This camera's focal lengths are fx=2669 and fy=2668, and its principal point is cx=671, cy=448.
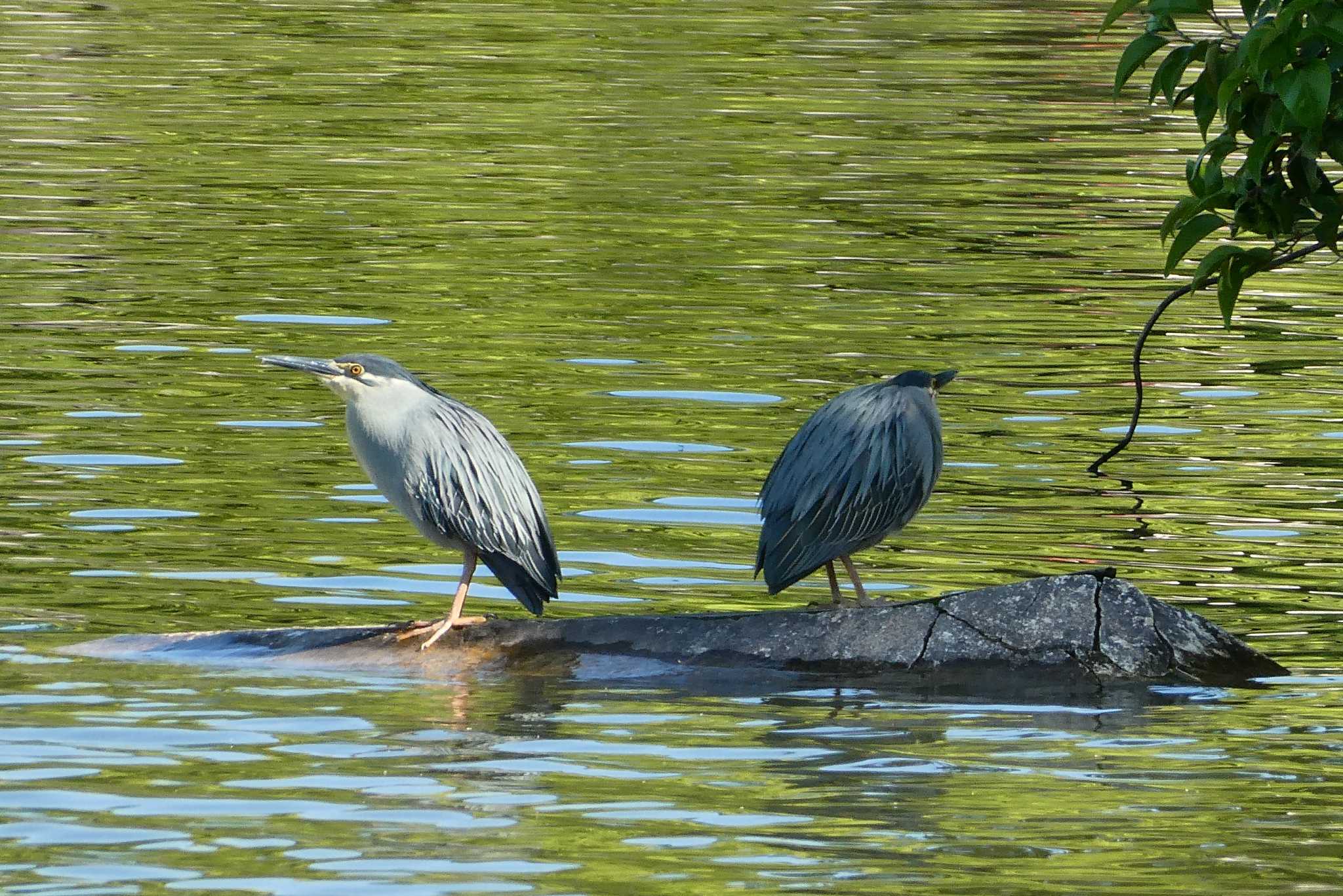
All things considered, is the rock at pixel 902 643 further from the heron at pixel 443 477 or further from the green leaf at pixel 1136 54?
Result: the green leaf at pixel 1136 54

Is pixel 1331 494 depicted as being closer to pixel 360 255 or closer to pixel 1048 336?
pixel 1048 336

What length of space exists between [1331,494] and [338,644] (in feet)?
16.9

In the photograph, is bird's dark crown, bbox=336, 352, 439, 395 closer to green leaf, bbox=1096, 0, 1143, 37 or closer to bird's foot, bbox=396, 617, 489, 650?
bird's foot, bbox=396, 617, 489, 650

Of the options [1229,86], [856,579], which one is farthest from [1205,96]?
[856,579]

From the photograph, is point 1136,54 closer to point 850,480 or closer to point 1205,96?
point 1205,96

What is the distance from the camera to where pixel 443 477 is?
940 centimetres

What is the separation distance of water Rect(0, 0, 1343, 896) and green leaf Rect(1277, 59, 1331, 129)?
2045mm

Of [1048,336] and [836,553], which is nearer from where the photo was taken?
[836,553]

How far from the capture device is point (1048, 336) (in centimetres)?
1633

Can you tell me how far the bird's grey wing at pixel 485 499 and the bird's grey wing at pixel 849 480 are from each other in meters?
0.83

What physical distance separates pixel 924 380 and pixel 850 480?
587 mm

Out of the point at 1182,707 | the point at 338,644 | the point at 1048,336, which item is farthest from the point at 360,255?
the point at 1182,707

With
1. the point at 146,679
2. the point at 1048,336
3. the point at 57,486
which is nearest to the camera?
the point at 146,679

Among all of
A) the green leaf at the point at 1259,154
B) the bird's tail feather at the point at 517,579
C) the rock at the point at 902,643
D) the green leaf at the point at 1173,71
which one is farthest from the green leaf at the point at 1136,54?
the bird's tail feather at the point at 517,579
